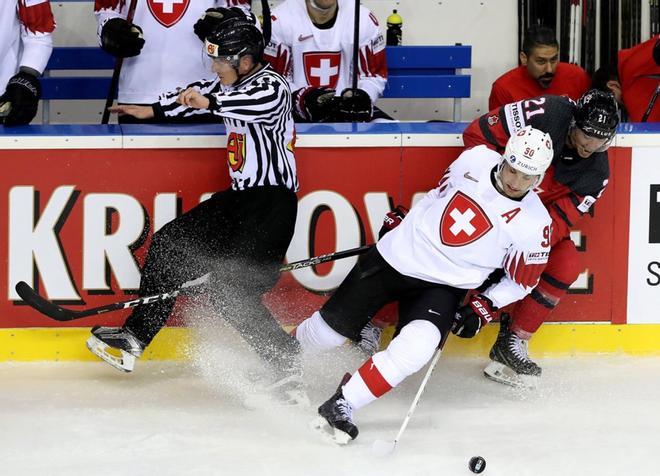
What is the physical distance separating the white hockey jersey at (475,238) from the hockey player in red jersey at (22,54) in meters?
1.37

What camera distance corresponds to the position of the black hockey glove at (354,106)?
4770 mm

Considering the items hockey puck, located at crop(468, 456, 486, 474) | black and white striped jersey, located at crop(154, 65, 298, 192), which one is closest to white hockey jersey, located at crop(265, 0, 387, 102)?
black and white striped jersey, located at crop(154, 65, 298, 192)

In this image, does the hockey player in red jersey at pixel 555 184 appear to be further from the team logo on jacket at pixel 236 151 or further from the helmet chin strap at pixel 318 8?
the helmet chin strap at pixel 318 8

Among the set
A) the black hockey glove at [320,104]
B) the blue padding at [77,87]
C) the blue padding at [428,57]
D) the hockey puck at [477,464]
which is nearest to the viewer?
the hockey puck at [477,464]

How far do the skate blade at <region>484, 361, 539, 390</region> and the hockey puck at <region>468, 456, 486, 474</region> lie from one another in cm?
83

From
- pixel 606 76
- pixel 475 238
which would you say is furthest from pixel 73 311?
pixel 606 76

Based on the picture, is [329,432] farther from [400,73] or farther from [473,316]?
[400,73]

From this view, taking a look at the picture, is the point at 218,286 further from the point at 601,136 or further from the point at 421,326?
the point at 601,136

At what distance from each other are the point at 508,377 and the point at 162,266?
1197 millimetres

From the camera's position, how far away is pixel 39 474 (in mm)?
3521

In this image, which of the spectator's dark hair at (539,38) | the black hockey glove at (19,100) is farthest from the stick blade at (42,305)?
the spectator's dark hair at (539,38)

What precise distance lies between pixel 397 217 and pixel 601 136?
711 millimetres

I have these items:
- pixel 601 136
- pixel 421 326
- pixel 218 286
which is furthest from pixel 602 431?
pixel 218 286

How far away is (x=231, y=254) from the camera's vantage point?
4289 millimetres
